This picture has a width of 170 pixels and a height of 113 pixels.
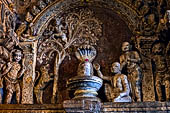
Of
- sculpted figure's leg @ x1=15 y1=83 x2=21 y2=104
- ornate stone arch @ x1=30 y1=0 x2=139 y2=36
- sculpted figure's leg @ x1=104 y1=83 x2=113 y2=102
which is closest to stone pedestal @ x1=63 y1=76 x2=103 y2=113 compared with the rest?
sculpted figure's leg @ x1=104 y1=83 x2=113 y2=102

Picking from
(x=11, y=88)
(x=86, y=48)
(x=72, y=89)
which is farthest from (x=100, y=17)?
(x=11, y=88)

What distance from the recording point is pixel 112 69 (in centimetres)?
513

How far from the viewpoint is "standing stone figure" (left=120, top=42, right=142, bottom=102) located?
4.99 metres

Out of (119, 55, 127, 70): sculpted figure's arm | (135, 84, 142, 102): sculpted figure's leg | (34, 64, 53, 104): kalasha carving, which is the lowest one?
(135, 84, 142, 102): sculpted figure's leg

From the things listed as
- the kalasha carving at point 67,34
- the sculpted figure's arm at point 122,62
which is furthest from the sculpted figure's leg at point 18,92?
the sculpted figure's arm at point 122,62

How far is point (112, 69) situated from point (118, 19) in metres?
1.14

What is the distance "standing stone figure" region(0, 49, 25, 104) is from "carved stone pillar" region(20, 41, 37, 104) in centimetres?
8

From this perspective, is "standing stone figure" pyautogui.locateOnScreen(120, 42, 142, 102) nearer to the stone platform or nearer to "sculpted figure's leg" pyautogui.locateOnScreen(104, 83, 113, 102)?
"sculpted figure's leg" pyautogui.locateOnScreen(104, 83, 113, 102)

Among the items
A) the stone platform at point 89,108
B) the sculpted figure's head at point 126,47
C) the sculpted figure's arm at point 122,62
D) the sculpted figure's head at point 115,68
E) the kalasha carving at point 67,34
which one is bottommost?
the stone platform at point 89,108

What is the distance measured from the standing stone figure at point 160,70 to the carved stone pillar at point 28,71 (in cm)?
209

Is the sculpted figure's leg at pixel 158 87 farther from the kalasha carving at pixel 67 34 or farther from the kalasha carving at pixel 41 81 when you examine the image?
the kalasha carving at pixel 41 81

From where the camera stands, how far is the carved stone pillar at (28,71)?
5.04m

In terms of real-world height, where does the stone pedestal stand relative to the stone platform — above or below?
above

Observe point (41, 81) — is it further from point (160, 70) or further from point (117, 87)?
point (160, 70)
